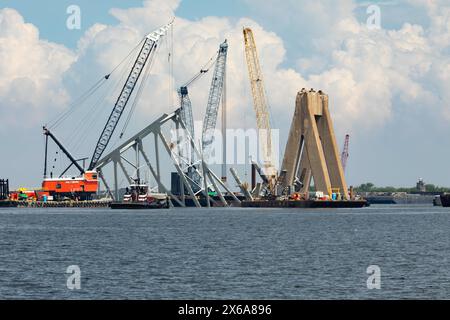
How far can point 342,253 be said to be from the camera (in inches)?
3051

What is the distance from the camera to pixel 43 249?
265ft

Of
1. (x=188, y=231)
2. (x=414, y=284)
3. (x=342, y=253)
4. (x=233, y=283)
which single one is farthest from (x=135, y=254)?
(x=188, y=231)

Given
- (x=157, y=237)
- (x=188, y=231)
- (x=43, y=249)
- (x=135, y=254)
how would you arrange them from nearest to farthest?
(x=135, y=254) < (x=43, y=249) < (x=157, y=237) < (x=188, y=231)

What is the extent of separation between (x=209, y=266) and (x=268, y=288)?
12593 millimetres

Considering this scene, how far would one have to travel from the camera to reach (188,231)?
4483 inches

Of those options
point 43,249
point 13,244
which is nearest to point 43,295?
point 43,249

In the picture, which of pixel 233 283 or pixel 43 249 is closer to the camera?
pixel 233 283

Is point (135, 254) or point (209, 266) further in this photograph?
point (135, 254)
